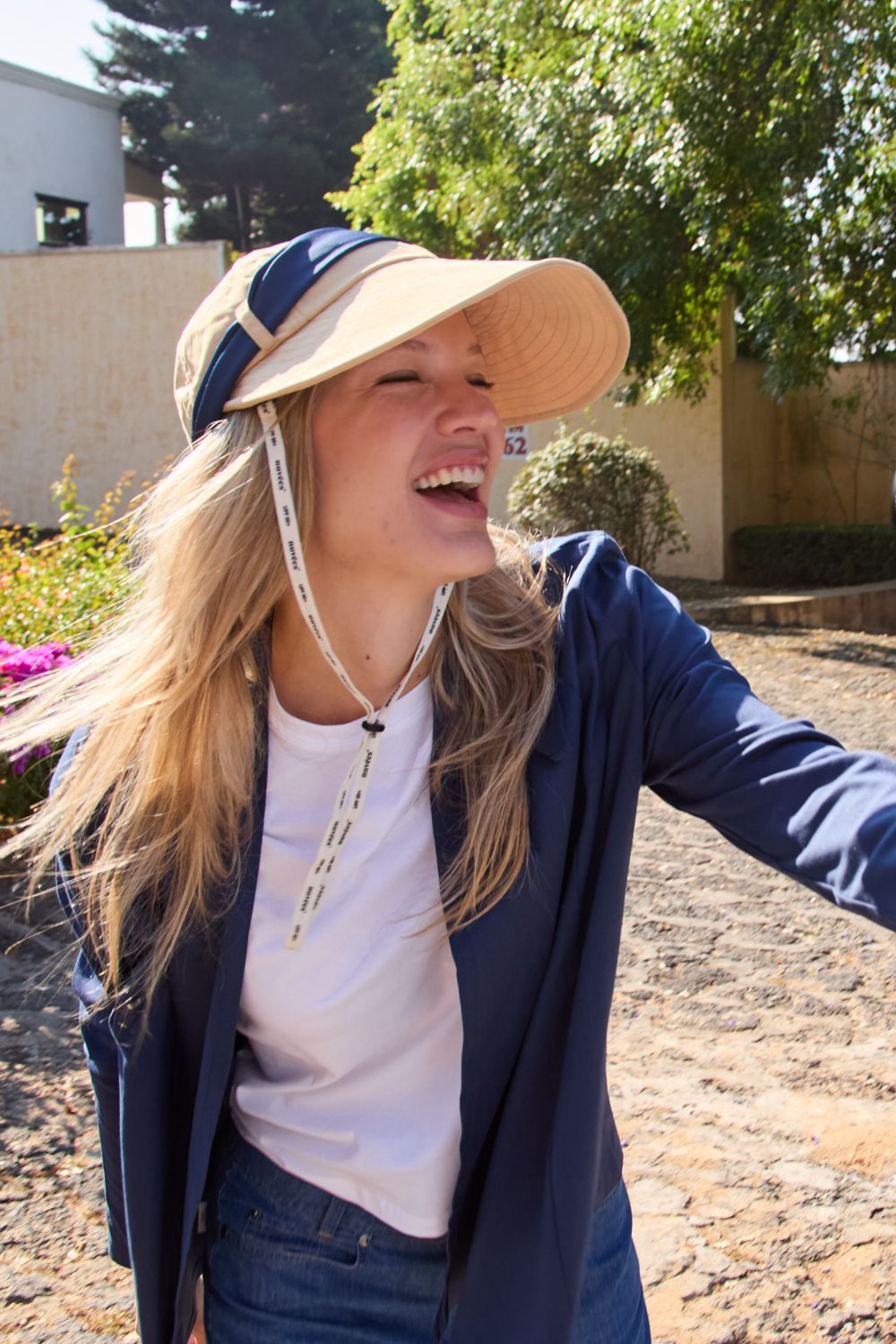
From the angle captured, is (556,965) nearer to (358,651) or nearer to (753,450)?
(358,651)

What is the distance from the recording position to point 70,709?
218 cm

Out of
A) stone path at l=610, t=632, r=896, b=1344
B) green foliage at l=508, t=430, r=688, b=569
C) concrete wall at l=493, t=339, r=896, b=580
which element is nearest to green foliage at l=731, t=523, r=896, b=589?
concrete wall at l=493, t=339, r=896, b=580

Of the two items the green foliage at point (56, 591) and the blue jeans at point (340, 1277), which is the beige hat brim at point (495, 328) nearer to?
the blue jeans at point (340, 1277)

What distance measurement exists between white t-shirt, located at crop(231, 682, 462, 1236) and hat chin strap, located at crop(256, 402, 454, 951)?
2 cm

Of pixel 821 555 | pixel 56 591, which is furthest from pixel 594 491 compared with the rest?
pixel 56 591

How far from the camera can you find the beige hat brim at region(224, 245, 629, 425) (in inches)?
73.0

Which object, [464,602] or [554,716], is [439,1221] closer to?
[554,716]

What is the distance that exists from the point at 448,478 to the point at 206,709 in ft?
1.66

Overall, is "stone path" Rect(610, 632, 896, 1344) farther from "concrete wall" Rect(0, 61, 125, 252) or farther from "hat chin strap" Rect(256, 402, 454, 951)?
"concrete wall" Rect(0, 61, 125, 252)

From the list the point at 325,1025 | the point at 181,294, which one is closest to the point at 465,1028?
the point at 325,1025

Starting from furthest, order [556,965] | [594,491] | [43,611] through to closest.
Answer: [594,491] → [43,611] → [556,965]

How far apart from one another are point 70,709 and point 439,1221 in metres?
0.97

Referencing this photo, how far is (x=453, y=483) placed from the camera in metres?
1.99

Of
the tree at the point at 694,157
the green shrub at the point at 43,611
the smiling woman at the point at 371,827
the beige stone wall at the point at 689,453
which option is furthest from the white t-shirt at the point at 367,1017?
the beige stone wall at the point at 689,453
